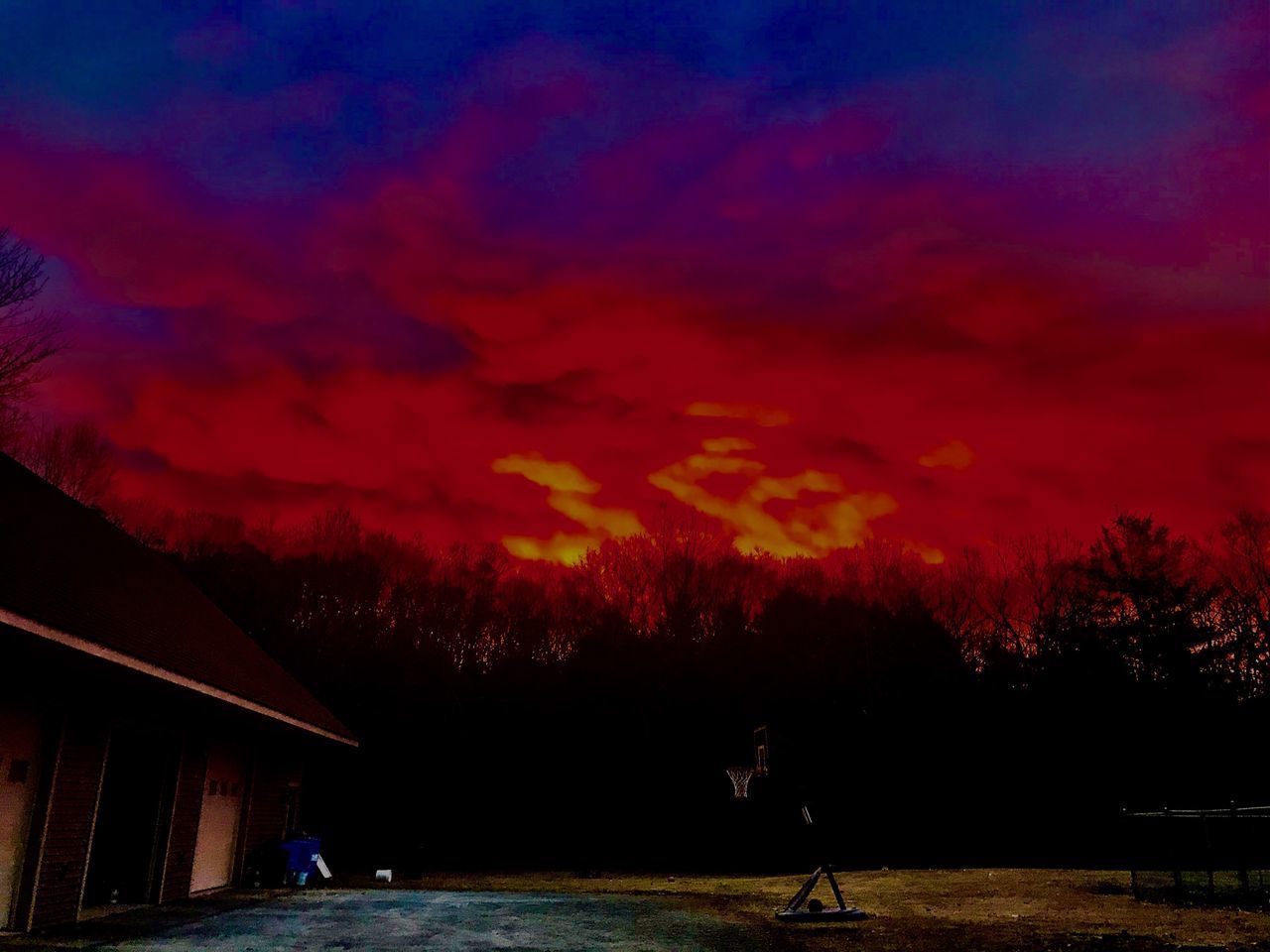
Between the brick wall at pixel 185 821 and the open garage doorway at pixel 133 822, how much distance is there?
7.1 inches

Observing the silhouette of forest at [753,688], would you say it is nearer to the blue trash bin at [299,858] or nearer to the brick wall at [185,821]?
the blue trash bin at [299,858]

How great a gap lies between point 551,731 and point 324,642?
11.3 meters

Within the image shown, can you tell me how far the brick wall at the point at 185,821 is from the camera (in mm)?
13906

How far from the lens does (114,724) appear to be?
11977 mm

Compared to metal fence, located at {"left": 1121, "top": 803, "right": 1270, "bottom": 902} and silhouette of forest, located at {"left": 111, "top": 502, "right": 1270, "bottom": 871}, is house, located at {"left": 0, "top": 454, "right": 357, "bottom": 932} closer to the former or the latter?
silhouette of forest, located at {"left": 111, "top": 502, "right": 1270, "bottom": 871}

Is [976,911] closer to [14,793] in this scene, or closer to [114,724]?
[114,724]

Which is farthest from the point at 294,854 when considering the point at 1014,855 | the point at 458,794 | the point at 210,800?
the point at 1014,855

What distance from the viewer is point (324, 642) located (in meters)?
38.2

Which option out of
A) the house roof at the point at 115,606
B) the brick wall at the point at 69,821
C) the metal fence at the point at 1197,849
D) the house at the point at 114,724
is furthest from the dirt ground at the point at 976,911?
the brick wall at the point at 69,821

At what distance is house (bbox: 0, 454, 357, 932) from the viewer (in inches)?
381

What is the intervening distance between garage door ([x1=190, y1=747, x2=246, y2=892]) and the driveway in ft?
5.09

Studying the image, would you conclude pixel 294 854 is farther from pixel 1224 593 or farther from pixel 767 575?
pixel 1224 593

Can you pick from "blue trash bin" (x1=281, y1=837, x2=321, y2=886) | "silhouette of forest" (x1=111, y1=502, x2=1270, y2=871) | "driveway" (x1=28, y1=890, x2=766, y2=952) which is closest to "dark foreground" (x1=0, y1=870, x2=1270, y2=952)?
"driveway" (x1=28, y1=890, x2=766, y2=952)

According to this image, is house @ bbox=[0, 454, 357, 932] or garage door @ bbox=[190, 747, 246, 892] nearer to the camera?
house @ bbox=[0, 454, 357, 932]
